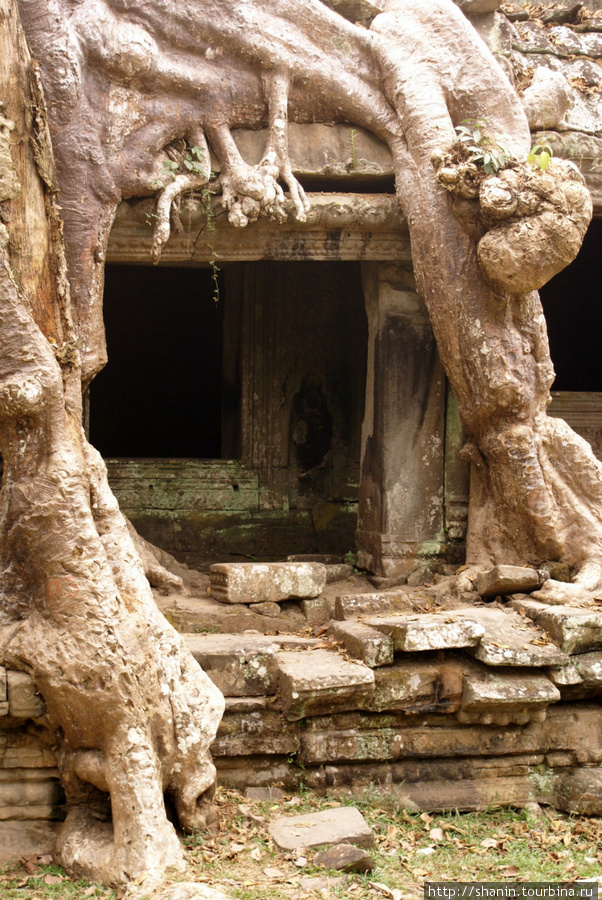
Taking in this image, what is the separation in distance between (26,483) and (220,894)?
1673 millimetres

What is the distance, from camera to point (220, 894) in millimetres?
2803

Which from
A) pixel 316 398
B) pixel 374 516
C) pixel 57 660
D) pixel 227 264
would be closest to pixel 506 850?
pixel 57 660

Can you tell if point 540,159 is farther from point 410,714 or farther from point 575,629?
point 410,714

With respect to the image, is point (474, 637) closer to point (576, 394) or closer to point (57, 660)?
point (57, 660)

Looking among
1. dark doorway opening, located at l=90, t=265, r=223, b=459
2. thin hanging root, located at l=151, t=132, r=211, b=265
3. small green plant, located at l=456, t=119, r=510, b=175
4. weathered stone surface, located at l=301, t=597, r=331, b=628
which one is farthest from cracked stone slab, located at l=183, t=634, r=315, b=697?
dark doorway opening, located at l=90, t=265, r=223, b=459

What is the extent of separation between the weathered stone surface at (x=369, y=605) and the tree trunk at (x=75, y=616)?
1.31m

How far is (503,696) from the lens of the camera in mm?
4000

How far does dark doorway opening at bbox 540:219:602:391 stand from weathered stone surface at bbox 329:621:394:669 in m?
5.97

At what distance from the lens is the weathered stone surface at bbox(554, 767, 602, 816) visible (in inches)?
160

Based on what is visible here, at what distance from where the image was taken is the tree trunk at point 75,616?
3273mm

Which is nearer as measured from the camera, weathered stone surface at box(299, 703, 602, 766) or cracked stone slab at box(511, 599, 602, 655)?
weathered stone surface at box(299, 703, 602, 766)

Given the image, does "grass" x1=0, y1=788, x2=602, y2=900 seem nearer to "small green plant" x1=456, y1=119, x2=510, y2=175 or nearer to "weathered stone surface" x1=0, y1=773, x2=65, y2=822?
"weathered stone surface" x1=0, y1=773, x2=65, y2=822

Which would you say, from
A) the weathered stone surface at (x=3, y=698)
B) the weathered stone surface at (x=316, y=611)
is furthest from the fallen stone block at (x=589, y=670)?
the weathered stone surface at (x=3, y=698)

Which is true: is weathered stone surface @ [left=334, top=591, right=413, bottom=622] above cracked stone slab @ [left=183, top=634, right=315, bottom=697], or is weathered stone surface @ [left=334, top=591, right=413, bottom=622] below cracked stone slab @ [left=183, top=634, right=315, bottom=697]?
above
